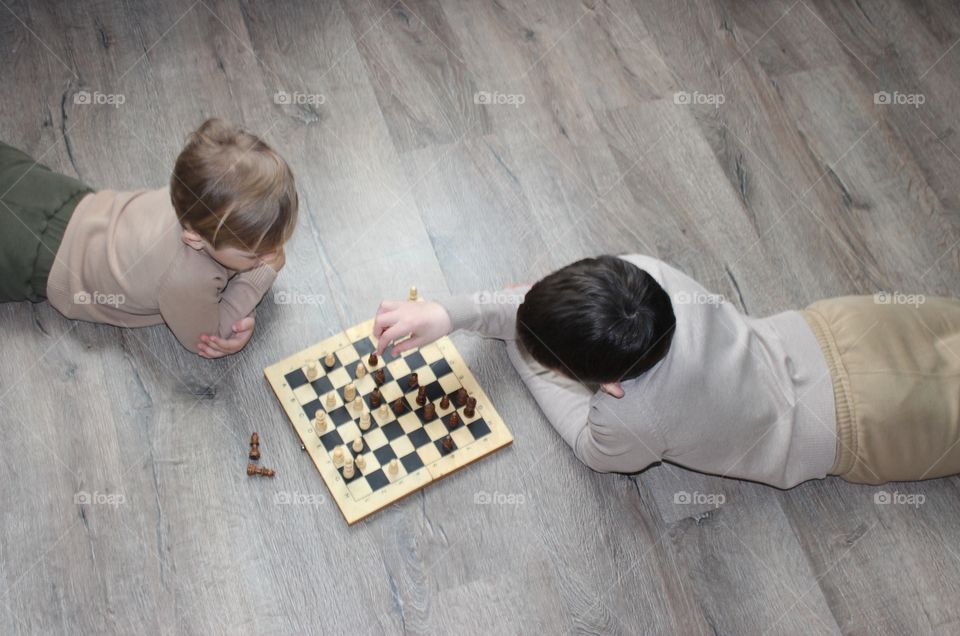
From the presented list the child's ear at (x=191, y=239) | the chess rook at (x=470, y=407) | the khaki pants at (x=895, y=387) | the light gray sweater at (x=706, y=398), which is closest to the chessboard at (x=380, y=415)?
the chess rook at (x=470, y=407)

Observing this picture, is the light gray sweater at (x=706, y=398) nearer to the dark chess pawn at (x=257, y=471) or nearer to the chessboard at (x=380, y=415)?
the chessboard at (x=380, y=415)

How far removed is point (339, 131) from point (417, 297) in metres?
0.44

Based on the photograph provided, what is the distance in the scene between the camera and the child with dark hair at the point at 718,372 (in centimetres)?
127

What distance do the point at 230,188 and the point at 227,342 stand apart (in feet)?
1.18

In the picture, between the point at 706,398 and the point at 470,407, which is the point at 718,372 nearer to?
the point at 706,398

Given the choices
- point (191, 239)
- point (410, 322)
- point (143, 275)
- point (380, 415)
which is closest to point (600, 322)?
point (410, 322)

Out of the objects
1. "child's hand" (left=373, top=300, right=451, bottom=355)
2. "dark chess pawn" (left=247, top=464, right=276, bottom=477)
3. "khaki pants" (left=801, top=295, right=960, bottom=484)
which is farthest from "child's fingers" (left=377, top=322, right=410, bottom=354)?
"khaki pants" (left=801, top=295, right=960, bottom=484)

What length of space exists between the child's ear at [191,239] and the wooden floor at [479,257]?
0.96 ft

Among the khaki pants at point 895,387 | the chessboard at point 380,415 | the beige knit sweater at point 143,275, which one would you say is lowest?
the chessboard at point 380,415

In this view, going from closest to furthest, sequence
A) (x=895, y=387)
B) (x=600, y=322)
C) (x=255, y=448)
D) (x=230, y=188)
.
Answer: (x=600, y=322)
(x=230, y=188)
(x=895, y=387)
(x=255, y=448)

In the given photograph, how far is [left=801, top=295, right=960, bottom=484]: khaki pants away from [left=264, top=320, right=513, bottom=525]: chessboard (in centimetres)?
58

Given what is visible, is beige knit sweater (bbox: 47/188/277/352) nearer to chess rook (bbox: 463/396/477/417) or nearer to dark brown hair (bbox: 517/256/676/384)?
chess rook (bbox: 463/396/477/417)

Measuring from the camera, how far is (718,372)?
1.40m

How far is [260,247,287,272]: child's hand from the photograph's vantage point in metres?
1.57
